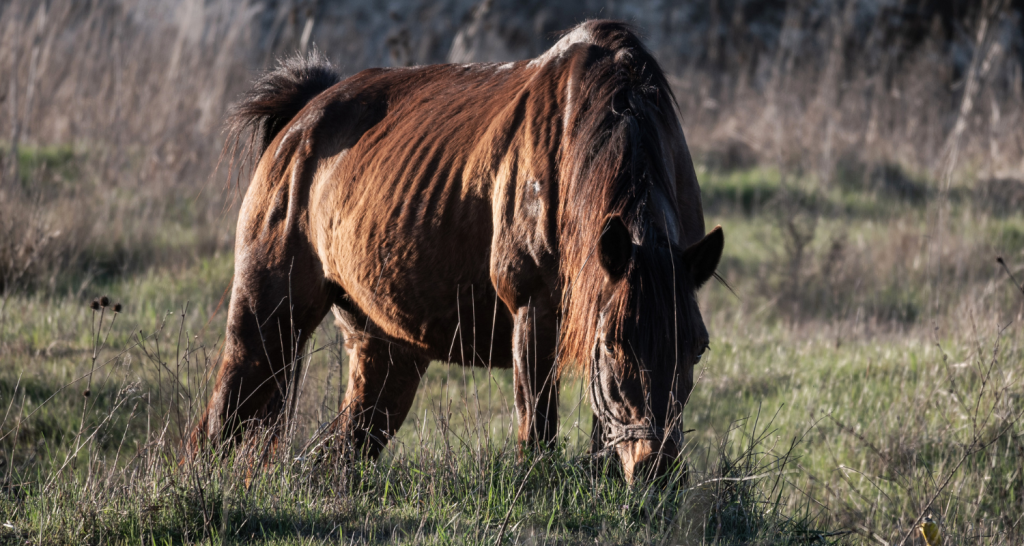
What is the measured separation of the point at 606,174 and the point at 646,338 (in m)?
0.61

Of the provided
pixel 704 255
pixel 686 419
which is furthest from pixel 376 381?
pixel 704 255

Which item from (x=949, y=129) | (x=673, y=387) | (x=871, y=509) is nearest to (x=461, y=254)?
(x=673, y=387)

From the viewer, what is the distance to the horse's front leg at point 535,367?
3.16m

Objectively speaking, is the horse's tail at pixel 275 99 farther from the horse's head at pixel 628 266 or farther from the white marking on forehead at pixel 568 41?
the horse's head at pixel 628 266

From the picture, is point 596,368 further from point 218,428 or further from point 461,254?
point 218,428

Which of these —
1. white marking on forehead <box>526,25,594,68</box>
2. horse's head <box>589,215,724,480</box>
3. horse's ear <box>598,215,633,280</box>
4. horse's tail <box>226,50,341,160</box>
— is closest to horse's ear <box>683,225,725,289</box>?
horse's head <box>589,215,724,480</box>

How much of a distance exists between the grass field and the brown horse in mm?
235

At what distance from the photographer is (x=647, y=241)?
2.79 metres

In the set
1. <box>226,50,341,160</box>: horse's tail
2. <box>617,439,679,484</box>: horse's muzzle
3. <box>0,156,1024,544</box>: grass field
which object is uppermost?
<box>226,50,341,160</box>: horse's tail

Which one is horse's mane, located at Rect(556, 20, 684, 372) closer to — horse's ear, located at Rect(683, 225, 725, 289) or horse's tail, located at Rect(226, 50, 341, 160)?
horse's ear, located at Rect(683, 225, 725, 289)

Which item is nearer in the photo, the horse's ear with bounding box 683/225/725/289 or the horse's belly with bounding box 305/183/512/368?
the horse's ear with bounding box 683/225/725/289

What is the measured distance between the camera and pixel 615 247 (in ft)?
8.96

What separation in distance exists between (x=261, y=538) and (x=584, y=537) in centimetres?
106

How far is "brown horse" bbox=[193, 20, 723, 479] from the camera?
277 centimetres
